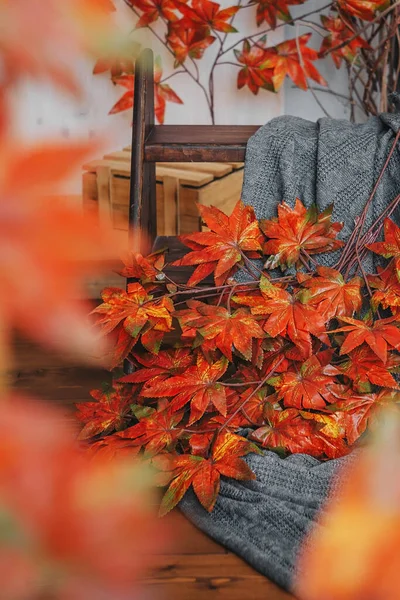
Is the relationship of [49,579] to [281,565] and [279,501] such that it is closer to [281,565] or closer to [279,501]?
[281,565]

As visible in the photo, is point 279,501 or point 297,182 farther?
point 297,182

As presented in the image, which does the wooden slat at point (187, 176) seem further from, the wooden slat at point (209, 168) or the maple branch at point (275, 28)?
the maple branch at point (275, 28)

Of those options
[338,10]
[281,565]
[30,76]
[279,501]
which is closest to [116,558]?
[30,76]

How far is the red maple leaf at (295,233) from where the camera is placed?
1299 millimetres

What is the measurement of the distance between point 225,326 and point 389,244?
33 centimetres

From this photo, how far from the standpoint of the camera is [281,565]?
0.97 meters

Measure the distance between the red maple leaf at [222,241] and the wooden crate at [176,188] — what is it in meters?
0.85

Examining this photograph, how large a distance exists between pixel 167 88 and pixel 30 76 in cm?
254

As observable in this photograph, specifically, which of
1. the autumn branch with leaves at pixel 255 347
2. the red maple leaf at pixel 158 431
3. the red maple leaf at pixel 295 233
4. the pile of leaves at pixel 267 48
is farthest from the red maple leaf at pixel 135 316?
the pile of leaves at pixel 267 48

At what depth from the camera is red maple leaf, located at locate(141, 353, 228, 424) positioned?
1195mm

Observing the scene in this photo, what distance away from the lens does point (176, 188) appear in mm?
2188

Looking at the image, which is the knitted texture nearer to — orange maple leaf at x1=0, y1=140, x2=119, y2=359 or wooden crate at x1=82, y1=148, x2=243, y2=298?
orange maple leaf at x1=0, y1=140, x2=119, y2=359

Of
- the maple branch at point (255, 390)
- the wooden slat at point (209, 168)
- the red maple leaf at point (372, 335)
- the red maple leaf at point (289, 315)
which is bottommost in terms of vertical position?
the maple branch at point (255, 390)

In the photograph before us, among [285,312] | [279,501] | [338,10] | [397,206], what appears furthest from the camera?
[338,10]
